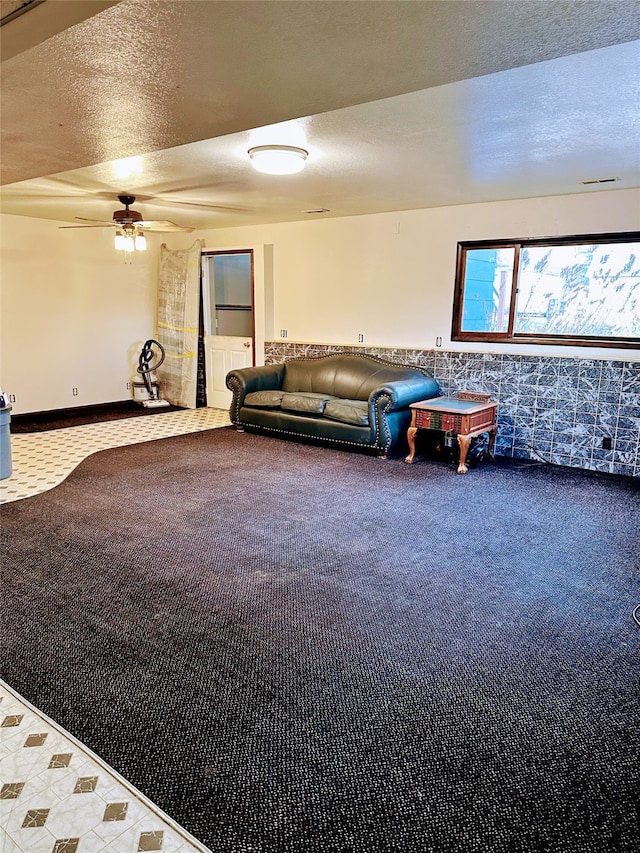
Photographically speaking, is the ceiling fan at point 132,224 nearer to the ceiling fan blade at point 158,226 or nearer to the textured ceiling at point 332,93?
the ceiling fan blade at point 158,226

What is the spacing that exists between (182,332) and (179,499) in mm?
4356

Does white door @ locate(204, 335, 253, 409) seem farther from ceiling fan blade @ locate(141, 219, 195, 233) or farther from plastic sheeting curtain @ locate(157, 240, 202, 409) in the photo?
ceiling fan blade @ locate(141, 219, 195, 233)

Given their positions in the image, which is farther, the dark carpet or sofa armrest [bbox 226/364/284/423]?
sofa armrest [bbox 226/364/284/423]

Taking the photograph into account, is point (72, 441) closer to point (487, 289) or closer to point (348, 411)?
Answer: point (348, 411)

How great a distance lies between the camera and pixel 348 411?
5.65 m

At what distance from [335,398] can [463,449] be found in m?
1.66

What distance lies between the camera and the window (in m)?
5.02

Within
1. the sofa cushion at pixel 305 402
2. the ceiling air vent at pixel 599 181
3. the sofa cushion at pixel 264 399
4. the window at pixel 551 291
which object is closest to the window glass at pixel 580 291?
the window at pixel 551 291

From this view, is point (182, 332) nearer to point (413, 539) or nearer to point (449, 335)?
point (449, 335)

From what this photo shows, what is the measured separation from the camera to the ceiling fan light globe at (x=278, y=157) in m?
3.53

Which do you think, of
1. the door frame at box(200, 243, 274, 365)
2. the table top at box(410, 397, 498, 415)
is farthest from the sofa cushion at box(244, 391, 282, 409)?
the table top at box(410, 397, 498, 415)

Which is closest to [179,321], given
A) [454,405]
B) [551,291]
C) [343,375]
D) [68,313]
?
[68,313]

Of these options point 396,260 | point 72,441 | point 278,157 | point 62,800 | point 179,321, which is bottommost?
point 62,800

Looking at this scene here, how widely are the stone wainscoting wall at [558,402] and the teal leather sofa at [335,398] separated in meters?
0.45
